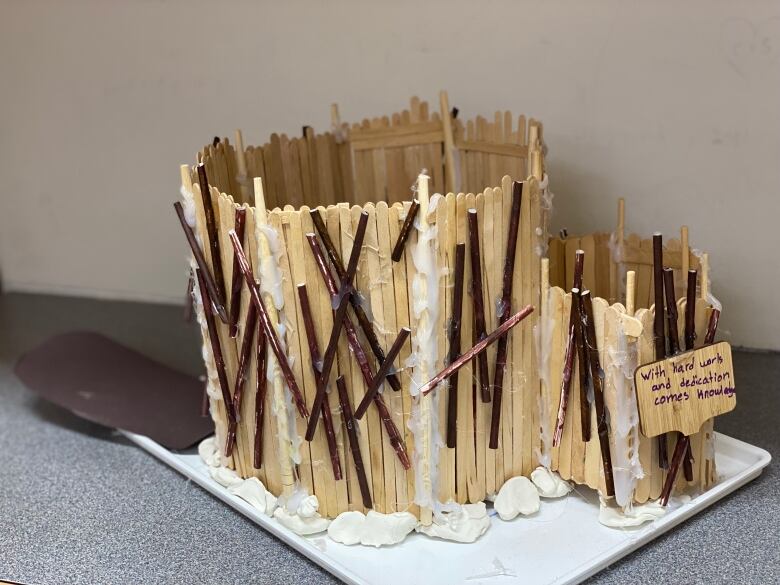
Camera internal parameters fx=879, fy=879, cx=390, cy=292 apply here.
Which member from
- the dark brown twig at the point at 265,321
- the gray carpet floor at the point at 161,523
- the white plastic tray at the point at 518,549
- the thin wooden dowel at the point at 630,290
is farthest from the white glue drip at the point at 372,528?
the thin wooden dowel at the point at 630,290

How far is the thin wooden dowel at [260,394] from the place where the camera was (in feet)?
7.91

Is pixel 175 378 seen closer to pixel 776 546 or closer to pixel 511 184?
pixel 511 184

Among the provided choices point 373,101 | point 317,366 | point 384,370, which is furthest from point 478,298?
point 373,101

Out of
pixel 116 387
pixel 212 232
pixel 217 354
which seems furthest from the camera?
pixel 116 387

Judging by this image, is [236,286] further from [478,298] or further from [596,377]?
[596,377]

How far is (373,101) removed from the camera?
12.3 feet

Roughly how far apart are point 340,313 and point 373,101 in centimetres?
175

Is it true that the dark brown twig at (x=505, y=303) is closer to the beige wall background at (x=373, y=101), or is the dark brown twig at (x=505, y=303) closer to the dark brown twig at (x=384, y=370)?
the dark brown twig at (x=384, y=370)

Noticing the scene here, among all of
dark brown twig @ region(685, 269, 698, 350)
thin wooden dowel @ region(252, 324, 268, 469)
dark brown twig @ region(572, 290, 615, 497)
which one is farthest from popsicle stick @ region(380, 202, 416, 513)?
dark brown twig @ region(685, 269, 698, 350)

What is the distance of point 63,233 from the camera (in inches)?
185

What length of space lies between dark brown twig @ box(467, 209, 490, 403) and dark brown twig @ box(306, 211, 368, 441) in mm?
282

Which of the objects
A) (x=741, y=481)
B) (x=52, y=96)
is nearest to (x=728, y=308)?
(x=741, y=481)

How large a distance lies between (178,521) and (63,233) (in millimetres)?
2563

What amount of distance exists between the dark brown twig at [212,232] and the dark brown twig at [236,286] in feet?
0.18
